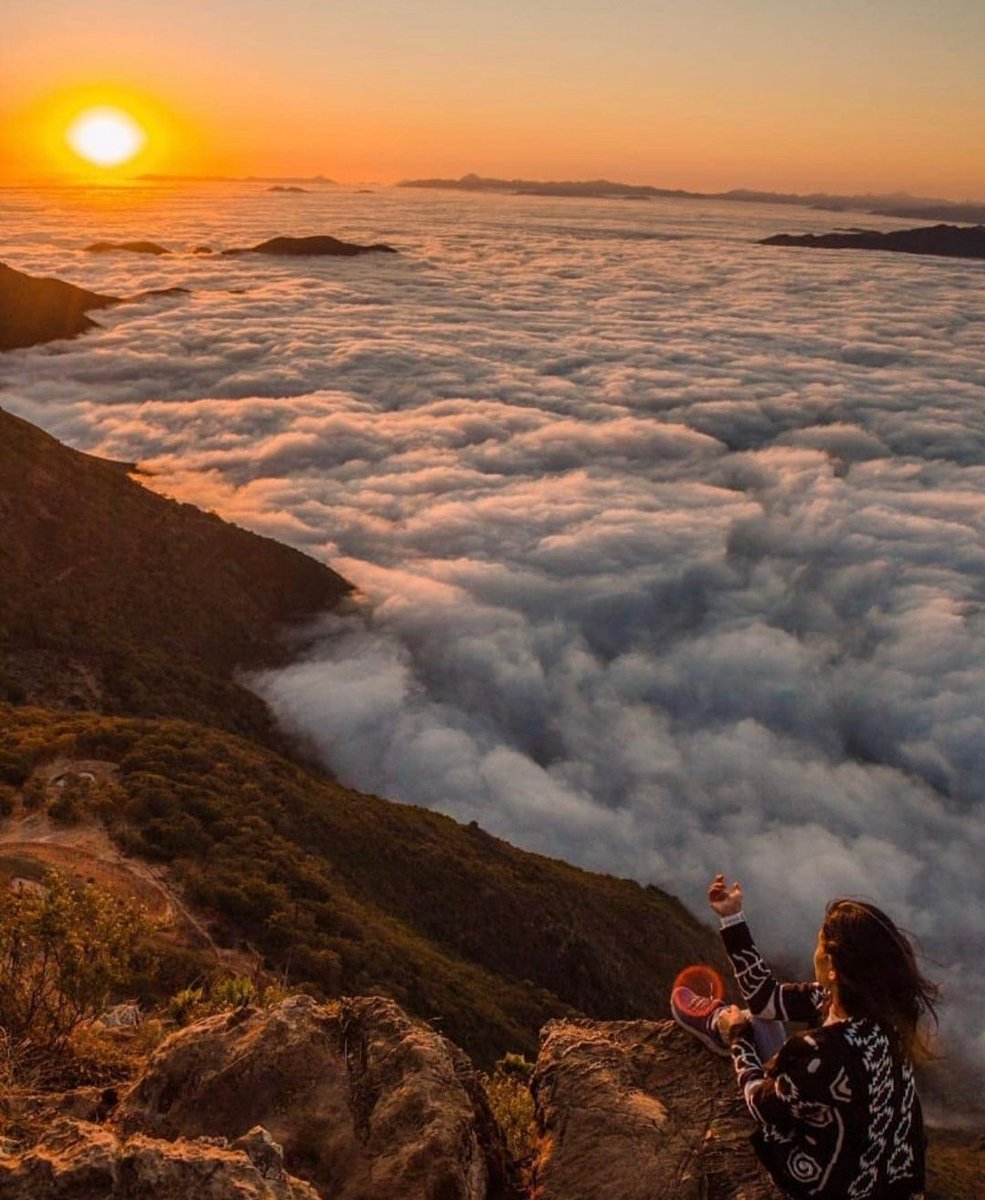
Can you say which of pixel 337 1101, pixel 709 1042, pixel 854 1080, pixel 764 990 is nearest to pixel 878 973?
pixel 854 1080

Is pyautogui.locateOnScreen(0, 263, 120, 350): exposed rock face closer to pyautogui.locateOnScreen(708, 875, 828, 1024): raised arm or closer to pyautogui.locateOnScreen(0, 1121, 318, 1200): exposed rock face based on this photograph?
pyautogui.locateOnScreen(0, 1121, 318, 1200): exposed rock face

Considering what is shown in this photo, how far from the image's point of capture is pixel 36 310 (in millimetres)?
160125

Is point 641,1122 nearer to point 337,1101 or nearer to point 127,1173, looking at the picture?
point 337,1101

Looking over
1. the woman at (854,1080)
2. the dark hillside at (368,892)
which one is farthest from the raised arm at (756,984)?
the dark hillside at (368,892)

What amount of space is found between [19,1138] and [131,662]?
4173 cm

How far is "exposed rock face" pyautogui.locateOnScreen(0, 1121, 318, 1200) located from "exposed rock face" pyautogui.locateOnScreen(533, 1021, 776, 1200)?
2341 millimetres

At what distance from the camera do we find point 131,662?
4447 cm

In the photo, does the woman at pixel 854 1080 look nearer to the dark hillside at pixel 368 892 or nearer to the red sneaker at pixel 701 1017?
the red sneaker at pixel 701 1017

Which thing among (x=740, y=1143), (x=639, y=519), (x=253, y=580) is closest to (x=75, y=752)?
(x=740, y=1143)

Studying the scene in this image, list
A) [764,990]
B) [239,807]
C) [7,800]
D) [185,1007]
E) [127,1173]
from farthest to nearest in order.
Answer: [239,807] < [7,800] < [185,1007] < [764,990] < [127,1173]

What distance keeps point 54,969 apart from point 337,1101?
4.40m

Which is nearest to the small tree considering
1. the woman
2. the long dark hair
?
the woman

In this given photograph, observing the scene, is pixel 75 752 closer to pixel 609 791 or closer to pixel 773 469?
pixel 609 791

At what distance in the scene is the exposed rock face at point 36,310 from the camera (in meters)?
149
